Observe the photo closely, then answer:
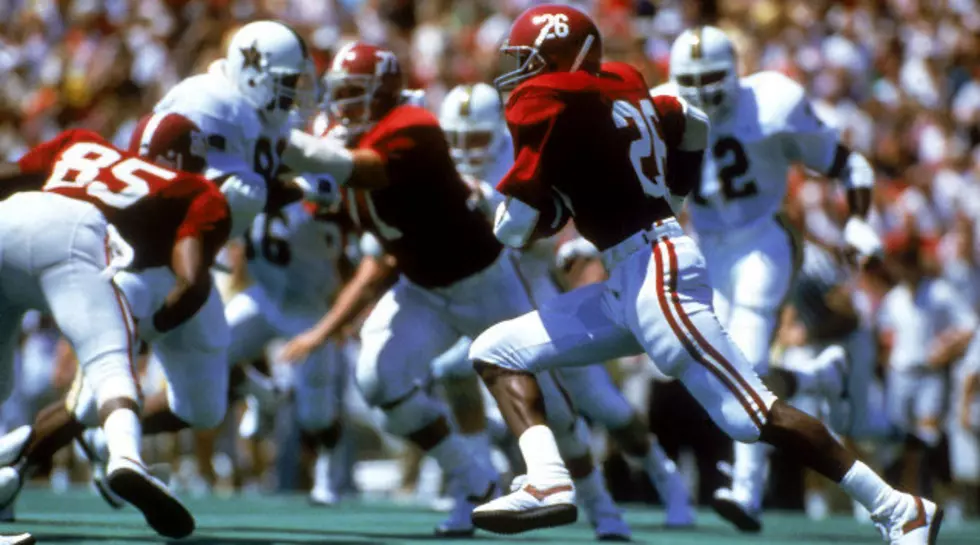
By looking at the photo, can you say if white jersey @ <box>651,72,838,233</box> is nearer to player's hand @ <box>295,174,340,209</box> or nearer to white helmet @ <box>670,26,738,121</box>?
white helmet @ <box>670,26,738,121</box>

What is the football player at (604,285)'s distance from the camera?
5123 millimetres

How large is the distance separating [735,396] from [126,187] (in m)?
2.04

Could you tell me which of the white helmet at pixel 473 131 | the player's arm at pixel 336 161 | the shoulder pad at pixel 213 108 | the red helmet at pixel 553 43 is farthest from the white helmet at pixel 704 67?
the red helmet at pixel 553 43

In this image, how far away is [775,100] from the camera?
7.81 meters

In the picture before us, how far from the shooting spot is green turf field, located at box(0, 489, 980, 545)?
19.6 ft

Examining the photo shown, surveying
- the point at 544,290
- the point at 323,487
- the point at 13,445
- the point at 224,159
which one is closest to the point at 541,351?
the point at 13,445

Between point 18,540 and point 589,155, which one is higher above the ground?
point 589,155

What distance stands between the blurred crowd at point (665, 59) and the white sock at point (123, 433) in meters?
7.52

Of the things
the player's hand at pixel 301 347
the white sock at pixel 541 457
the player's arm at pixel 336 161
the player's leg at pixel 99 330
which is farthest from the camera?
the player's hand at pixel 301 347

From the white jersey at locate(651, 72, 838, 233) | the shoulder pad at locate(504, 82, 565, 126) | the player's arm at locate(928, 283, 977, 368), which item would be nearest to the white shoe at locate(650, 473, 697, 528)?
the white jersey at locate(651, 72, 838, 233)

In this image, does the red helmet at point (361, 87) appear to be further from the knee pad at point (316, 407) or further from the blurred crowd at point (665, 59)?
the blurred crowd at point (665, 59)

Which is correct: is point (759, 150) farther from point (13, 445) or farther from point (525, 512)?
point (13, 445)

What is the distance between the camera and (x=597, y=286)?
553cm

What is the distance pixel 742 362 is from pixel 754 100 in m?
2.92
